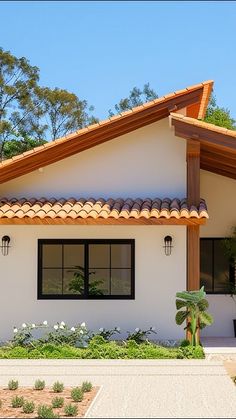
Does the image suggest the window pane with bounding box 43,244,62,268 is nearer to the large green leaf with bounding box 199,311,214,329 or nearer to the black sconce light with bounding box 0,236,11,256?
the black sconce light with bounding box 0,236,11,256

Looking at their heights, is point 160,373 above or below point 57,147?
below

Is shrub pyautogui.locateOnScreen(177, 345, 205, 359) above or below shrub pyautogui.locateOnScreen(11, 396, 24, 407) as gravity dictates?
above

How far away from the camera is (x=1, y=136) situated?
53.9 meters

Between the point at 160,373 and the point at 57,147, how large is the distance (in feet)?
19.7

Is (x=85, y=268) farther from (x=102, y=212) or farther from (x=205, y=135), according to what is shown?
(x=205, y=135)

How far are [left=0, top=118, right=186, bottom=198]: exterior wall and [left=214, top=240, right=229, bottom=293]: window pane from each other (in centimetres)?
269

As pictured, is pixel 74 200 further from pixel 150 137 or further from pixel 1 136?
pixel 1 136

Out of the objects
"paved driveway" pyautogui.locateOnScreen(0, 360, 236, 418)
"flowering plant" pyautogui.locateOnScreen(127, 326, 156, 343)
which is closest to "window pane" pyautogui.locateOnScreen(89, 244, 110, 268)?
"flowering plant" pyautogui.locateOnScreen(127, 326, 156, 343)

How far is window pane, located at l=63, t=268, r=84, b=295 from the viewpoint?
17.7m

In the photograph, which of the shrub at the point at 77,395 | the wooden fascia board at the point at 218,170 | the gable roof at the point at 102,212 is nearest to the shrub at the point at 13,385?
the shrub at the point at 77,395

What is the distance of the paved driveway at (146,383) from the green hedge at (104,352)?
37 centimetres

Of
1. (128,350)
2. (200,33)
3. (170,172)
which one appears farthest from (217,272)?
(200,33)

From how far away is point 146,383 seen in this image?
13.3m

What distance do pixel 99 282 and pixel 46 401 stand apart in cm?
616
